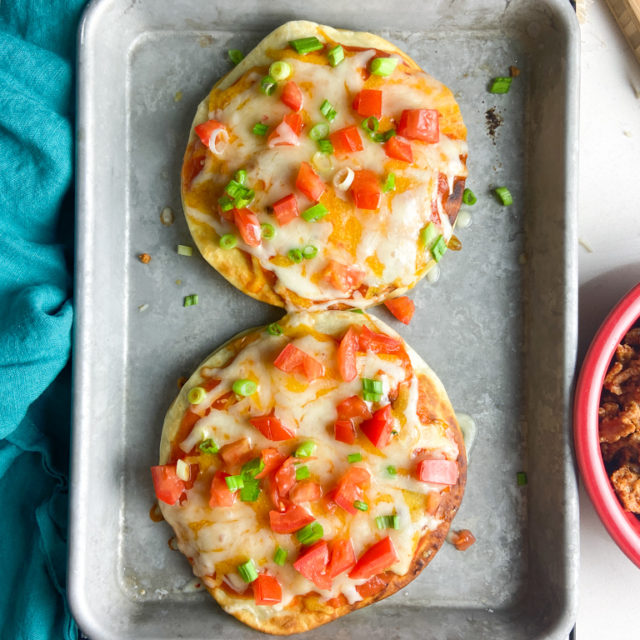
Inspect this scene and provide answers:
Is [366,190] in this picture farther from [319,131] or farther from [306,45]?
[306,45]

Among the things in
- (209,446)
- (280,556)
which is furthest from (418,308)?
(280,556)

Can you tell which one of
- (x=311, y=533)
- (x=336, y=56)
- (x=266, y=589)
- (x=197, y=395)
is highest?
(x=336, y=56)

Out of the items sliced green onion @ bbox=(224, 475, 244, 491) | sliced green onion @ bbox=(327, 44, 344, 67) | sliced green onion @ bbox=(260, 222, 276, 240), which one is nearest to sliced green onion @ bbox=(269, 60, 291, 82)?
sliced green onion @ bbox=(327, 44, 344, 67)

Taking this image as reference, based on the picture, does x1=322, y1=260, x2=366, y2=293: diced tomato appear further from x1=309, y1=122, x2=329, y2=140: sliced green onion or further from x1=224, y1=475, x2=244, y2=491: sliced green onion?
x1=224, y1=475, x2=244, y2=491: sliced green onion

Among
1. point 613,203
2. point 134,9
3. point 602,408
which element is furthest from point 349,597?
point 134,9

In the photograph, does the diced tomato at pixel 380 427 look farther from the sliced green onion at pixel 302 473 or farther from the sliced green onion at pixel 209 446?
the sliced green onion at pixel 209 446

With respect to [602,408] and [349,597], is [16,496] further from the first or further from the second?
[602,408]

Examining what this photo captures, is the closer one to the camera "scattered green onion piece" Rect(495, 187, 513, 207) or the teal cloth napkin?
the teal cloth napkin
